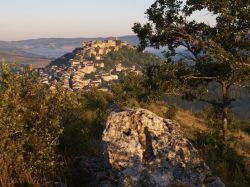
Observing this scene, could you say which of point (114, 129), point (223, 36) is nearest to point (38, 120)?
point (114, 129)

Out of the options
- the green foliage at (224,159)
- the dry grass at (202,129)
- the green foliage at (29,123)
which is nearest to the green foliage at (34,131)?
the green foliage at (29,123)

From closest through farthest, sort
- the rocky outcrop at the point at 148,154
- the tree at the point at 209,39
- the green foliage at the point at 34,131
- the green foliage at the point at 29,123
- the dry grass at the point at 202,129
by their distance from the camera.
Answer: the rocky outcrop at the point at 148,154
the green foliage at the point at 34,131
the green foliage at the point at 29,123
the tree at the point at 209,39
the dry grass at the point at 202,129

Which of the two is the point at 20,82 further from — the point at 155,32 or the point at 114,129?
the point at 155,32

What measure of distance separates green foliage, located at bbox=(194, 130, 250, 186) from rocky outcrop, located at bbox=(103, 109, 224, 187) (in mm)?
2155

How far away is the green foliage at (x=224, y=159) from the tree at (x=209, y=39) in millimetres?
2458

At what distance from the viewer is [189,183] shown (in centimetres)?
902

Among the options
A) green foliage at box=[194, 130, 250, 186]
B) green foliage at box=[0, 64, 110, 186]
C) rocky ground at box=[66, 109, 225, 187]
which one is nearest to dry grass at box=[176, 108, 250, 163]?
green foliage at box=[194, 130, 250, 186]

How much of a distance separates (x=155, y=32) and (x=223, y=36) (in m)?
3.62

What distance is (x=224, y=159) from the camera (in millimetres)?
13367

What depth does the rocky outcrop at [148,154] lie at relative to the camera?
887 centimetres

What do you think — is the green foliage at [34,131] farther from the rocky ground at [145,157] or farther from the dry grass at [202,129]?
the dry grass at [202,129]

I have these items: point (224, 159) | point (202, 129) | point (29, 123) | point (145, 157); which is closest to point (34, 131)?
point (29, 123)

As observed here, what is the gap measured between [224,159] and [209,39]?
17.5ft

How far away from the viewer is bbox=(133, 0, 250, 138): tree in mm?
15055
